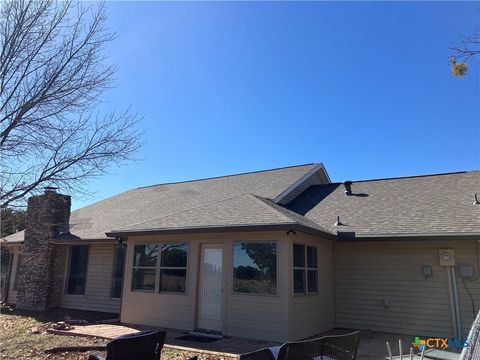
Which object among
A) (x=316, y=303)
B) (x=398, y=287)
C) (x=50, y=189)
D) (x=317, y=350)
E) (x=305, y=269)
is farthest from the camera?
(x=398, y=287)

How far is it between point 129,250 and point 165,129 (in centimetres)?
373

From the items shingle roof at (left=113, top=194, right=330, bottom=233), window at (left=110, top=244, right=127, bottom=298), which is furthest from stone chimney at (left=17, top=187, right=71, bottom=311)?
shingle roof at (left=113, top=194, right=330, bottom=233)

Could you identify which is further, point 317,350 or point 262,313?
point 262,313

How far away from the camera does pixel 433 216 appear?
10242 mm

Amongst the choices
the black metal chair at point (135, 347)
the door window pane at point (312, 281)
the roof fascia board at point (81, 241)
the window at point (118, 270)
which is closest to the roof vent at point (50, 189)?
the black metal chair at point (135, 347)

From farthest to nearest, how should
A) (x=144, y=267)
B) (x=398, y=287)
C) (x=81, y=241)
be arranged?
(x=81, y=241) < (x=144, y=267) < (x=398, y=287)

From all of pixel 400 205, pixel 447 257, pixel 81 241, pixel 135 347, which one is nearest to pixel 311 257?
pixel 447 257

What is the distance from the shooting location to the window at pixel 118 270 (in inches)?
516

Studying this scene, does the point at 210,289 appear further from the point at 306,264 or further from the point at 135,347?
the point at 135,347

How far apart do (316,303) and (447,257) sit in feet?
11.2

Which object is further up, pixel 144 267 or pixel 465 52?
pixel 465 52

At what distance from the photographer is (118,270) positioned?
13289 mm

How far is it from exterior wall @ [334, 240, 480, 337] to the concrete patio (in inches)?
18.5

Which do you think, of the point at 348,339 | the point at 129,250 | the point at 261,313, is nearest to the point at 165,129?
the point at 129,250
